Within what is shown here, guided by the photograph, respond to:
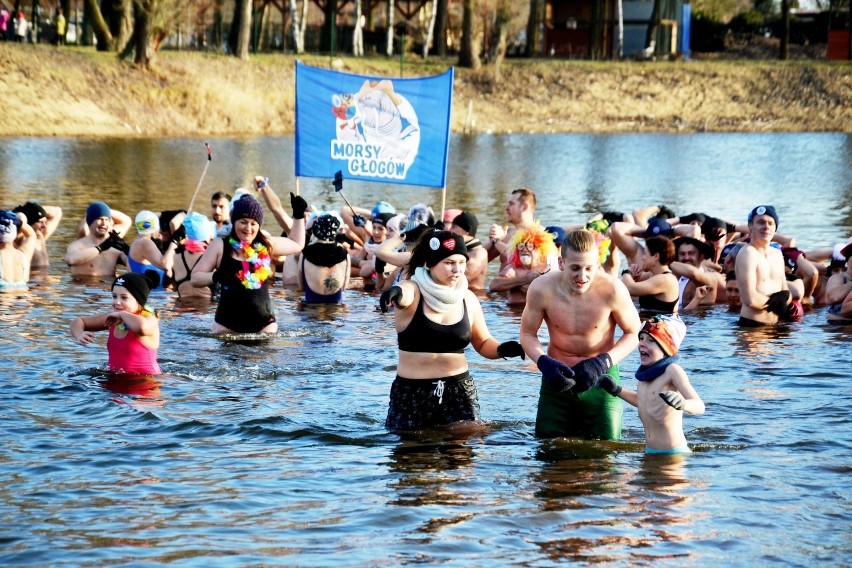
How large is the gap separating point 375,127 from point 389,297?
962cm

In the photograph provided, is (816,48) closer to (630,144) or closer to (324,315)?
(630,144)

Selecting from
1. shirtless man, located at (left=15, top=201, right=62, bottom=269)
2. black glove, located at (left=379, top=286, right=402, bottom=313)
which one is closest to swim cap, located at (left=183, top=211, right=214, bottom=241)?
shirtless man, located at (left=15, top=201, right=62, bottom=269)

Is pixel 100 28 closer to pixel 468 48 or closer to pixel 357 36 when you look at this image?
pixel 357 36

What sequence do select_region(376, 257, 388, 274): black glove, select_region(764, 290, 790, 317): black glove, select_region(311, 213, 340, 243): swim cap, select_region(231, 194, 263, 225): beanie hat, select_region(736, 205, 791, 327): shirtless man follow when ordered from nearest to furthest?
select_region(231, 194, 263, 225): beanie hat → select_region(736, 205, 791, 327): shirtless man → select_region(764, 290, 790, 317): black glove → select_region(311, 213, 340, 243): swim cap → select_region(376, 257, 388, 274): black glove

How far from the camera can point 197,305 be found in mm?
14641

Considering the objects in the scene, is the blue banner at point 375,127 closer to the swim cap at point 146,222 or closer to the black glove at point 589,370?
the swim cap at point 146,222

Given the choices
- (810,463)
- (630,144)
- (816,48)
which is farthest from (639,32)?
(810,463)

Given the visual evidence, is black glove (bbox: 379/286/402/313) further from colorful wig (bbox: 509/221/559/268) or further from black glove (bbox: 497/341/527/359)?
colorful wig (bbox: 509/221/559/268)

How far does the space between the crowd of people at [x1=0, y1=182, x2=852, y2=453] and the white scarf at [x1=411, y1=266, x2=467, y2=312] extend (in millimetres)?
10

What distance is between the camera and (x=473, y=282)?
15867 mm

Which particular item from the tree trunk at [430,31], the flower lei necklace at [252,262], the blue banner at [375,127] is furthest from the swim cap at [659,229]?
the tree trunk at [430,31]

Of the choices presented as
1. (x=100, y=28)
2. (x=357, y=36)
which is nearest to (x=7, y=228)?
(x=100, y=28)

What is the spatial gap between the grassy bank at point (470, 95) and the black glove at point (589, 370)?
34314 mm

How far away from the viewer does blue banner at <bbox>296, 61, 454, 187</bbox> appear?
17.1 metres
